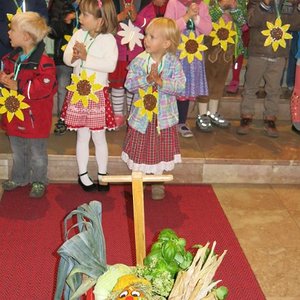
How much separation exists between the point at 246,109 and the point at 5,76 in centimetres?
222

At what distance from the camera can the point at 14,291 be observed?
2.92 meters

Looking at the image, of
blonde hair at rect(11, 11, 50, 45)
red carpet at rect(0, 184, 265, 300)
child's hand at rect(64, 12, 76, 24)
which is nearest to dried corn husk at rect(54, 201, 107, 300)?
red carpet at rect(0, 184, 265, 300)

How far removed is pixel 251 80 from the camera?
4.62 meters

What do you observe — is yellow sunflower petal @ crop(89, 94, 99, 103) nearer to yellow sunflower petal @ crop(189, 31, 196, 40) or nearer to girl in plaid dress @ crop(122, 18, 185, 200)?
girl in plaid dress @ crop(122, 18, 185, 200)

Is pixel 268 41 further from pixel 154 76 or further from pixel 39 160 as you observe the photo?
pixel 39 160

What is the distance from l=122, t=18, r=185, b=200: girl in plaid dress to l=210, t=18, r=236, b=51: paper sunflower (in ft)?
3.23

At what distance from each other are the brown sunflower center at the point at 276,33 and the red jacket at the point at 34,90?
5.95ft

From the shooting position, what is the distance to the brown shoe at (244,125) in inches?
189

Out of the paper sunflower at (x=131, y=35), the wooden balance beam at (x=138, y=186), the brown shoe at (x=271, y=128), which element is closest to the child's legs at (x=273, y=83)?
the brown shoe at (x=271, y=128)

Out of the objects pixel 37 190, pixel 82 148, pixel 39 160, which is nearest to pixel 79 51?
pixel 82 148

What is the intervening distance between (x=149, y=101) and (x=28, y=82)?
0.81m

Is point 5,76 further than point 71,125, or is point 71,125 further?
point 71,125

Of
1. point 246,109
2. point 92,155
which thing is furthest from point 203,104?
point 92,155

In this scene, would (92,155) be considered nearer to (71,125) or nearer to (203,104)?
(71,125)
